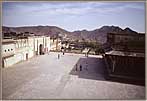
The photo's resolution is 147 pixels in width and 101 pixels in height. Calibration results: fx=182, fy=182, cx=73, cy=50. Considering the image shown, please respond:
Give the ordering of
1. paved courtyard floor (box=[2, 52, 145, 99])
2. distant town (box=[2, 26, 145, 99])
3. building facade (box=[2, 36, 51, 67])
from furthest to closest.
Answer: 1. building facade (box=[2, 36, 51, 67])
2. distant town (box=[2, 26, 145, 99])
3. paved courtyard floor (box=[2, 52, 145, 99])

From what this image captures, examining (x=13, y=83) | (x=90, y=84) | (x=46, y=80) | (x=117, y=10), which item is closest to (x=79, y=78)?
(x=90, y=84)

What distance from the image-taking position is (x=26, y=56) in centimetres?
1045

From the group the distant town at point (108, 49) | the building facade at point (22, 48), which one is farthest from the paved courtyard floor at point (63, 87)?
the building facade at point (22, 48)

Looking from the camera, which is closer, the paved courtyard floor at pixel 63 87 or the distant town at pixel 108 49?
the paved courtyard floor at pixel 63 87

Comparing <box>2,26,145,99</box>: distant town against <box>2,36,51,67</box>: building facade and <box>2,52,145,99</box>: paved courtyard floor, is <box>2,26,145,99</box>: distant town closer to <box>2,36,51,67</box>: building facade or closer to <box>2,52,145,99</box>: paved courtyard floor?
<box>2,36,51,67</box>: building facade

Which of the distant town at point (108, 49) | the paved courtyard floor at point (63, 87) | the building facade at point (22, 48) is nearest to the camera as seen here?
the paved courtyard floor at point (63, 87)

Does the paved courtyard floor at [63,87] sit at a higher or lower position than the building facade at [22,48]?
lower

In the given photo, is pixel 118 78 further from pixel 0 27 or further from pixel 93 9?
pixel 0 27

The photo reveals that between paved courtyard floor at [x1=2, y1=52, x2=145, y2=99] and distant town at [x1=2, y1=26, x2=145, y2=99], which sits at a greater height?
distant town at [x1=2, y1=26, x2=145, y2=99]

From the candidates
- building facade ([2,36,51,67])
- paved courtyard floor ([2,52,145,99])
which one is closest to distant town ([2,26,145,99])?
building facade ([2,36,51,67])

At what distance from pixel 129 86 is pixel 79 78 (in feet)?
5.90

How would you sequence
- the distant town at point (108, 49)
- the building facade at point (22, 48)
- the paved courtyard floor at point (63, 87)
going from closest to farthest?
1. the paved courtyard floor at point (63, 87)
2. the distant town at point (108, 49)
3. the building facade at point (22, 48)

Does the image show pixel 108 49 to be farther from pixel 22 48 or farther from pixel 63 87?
pixel 22 48

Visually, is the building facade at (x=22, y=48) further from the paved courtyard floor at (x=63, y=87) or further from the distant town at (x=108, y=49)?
the paved courtyard floor at (x=63, y=87)
